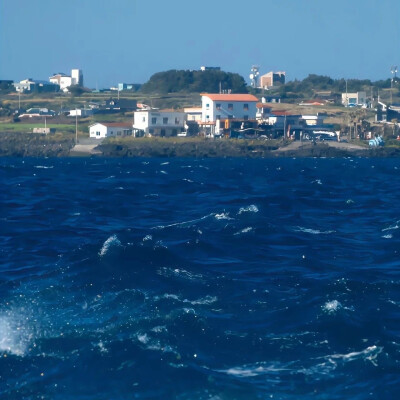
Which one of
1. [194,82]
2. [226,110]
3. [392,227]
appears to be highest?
[194,82]

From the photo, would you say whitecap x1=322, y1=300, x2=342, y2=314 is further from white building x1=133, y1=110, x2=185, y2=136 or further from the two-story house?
the two-story house

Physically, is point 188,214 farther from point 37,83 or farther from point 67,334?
point 37,83

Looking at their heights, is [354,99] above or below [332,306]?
above

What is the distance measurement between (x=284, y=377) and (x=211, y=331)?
2.33 metres

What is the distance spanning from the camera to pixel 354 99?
158125 millimetres

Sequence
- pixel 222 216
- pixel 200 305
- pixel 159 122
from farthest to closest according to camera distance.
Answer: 1. pixel 159 122
2. pixel 222 216
3. pixel 200 305

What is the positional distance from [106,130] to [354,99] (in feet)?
190

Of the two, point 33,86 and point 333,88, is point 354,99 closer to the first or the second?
point 333,88

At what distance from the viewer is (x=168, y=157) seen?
107875 mm

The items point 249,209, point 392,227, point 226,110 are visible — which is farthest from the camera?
point 226,110

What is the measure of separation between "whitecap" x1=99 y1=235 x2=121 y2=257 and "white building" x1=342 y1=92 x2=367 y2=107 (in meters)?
133

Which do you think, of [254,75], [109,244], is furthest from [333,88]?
[109,244]

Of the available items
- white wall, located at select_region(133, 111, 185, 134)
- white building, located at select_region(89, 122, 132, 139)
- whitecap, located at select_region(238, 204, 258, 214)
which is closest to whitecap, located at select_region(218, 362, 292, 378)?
whitecap, located at select_region(238, 204, 258, 214)

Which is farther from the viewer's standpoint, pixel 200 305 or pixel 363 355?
pixel 200 305
